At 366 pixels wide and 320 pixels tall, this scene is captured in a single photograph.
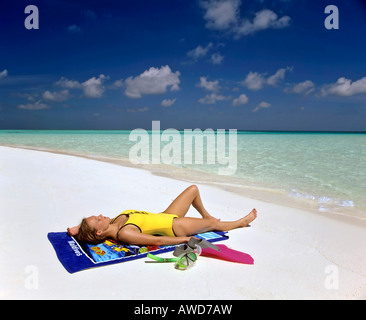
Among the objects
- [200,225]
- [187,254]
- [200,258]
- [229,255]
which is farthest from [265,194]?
[187,254]

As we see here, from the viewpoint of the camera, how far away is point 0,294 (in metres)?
2.56

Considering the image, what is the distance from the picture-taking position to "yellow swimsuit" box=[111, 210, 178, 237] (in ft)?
11.5

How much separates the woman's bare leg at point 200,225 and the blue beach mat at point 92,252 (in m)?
0.32

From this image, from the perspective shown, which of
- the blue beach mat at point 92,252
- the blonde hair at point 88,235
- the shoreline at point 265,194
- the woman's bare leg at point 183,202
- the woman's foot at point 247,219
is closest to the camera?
the blue beach mat at point 92,252

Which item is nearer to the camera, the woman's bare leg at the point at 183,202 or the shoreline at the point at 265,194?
Answer: the woman's bare leg at the point at 183,202

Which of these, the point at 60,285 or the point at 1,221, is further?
the point at 1,221

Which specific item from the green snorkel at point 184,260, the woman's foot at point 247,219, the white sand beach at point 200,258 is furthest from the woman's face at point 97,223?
the woman's foot at point 247,219

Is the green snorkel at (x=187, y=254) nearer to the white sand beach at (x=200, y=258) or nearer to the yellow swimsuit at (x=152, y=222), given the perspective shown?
the white sand beach at (x=200, y=258)

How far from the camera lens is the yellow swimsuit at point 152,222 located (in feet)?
11.5

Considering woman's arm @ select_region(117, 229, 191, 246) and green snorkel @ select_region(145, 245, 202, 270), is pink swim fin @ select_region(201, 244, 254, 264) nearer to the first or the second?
green snorkel @ select_region(145, 245, 202, 270)

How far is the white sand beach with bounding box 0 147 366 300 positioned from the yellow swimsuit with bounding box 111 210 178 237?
46cm

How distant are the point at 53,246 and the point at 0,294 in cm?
98
